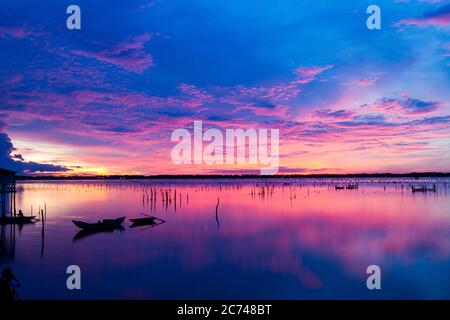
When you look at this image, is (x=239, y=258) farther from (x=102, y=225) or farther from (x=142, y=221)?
(x=142, y=221)

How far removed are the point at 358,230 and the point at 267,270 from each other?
35.8 ft

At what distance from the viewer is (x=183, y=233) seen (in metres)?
22.9

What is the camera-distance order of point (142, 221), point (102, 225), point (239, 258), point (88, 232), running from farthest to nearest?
A: point (142, 221) → point (102, 225) → point (88, 232) → point (239, 258)

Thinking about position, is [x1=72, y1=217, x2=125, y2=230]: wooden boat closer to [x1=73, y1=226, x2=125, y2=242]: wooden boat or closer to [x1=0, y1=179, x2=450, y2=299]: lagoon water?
[x1=73, y1=226, x2=125, y2=242]: wooden boat

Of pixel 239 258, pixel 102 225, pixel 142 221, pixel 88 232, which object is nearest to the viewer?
pixel 239 258

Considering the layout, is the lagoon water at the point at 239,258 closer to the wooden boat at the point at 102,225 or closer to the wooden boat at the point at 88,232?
the wooden boat at the point at 88,232

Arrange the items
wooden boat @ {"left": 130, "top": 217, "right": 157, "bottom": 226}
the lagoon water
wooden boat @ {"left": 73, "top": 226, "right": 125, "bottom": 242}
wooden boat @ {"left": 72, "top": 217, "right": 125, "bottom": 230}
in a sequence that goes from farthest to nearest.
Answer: wooden boat @ {"left": 130, "top": 217, "right": 157, "bottom": 226}, wooden boat @ {"left": 72, "top": 217, "right": 125, "bottom": 230}, wooden boat @ {"left": 73, "top": 226, "right": 125, "bottom": 242}, the lagoon water

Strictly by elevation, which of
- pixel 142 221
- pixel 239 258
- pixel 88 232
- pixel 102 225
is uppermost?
pixel 102 225

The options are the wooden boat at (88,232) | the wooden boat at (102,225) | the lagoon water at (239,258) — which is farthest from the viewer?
the wooden boat at (102,225)

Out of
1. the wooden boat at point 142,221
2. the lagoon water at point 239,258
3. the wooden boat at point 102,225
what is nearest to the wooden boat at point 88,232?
the wooden boat at point 102,225

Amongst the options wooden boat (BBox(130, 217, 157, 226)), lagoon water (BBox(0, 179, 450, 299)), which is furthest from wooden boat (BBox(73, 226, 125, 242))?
wooden boat (BBox(130, 217, 157, 226))

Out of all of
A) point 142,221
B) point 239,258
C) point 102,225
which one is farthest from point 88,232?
point 239,258

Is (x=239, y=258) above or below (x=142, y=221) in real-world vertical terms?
below
